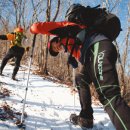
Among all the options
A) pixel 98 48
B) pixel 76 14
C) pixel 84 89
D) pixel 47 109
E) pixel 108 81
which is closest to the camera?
pixel 108 81

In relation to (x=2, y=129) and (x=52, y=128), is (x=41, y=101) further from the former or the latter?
(x=2, y=129)

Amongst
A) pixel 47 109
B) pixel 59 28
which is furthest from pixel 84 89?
pixel 47 109

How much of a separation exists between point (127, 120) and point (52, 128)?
88.4 inches

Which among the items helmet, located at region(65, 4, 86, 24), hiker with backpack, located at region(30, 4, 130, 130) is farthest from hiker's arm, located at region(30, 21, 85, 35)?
helmet, located at region(65, 4, 86, 24)

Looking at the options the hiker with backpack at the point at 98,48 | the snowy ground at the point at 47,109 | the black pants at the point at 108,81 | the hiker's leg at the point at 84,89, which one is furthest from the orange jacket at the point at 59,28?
the snowy ground at the point at 47,109

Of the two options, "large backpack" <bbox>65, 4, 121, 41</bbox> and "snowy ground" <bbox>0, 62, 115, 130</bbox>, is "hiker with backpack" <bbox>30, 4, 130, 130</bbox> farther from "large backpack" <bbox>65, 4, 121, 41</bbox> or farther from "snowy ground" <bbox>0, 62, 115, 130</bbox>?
"snowy ground" <bbox>0, 62, 115, 130</bbox>

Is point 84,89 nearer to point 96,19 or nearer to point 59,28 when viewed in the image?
point 59,28

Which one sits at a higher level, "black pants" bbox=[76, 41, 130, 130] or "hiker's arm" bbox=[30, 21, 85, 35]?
"hiker's arm" bbox=[30, 21, 85, 35]

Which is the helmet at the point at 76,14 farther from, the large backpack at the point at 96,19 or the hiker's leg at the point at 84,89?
the hiker's leg at the point at 84,89

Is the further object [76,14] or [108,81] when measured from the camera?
[76,14]

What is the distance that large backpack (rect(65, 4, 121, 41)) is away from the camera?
4023 millimetres

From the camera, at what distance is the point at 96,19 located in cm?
414

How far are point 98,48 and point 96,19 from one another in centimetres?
54

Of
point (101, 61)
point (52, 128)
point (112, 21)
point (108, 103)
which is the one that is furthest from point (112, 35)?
point (52, 128)
